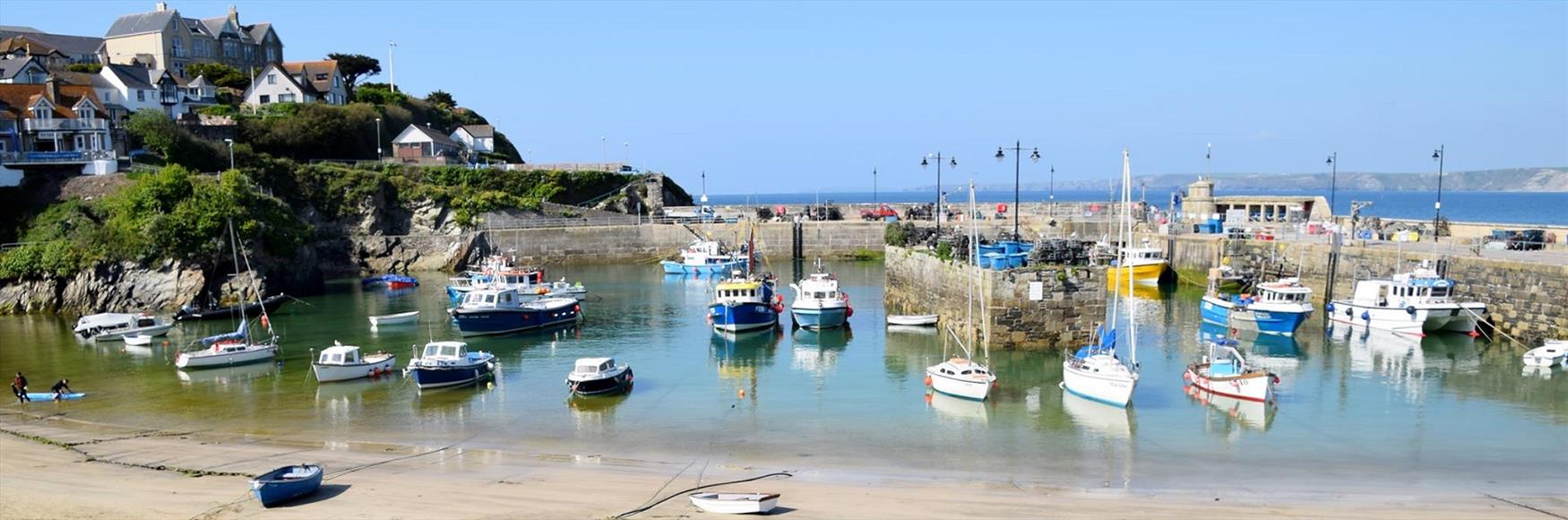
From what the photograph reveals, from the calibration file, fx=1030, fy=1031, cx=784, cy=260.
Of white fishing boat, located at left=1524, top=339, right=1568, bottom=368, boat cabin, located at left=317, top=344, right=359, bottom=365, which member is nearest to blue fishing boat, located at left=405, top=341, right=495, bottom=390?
boat cabin, located at left=317, top=344, right=359, bottom=365

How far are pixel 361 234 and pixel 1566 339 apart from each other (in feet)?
190

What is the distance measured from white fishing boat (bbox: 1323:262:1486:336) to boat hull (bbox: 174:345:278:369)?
116ft

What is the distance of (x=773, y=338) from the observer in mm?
35219

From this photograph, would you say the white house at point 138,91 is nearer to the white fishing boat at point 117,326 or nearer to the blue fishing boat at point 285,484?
the white fishing boat at point 117,326

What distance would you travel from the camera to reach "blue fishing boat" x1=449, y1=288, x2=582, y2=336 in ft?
115

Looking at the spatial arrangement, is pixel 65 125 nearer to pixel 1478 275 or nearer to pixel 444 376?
pixel 444 376

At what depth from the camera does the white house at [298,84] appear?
75625mm

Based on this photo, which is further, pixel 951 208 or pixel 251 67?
pixel 251 67

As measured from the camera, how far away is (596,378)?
84.5 feet

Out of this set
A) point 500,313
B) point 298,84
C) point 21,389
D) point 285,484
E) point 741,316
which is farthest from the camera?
point 298,84

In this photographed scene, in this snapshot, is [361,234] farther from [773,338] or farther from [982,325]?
[982,325]

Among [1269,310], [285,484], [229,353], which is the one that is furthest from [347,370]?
[1269,310]

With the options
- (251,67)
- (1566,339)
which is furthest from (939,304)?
(251,67)

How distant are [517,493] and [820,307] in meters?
19.0
